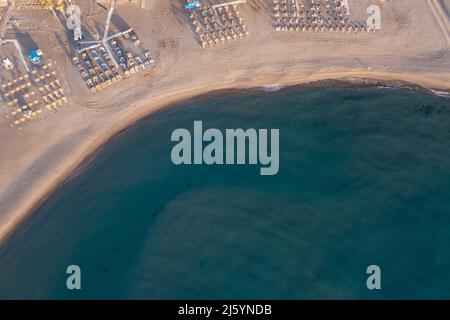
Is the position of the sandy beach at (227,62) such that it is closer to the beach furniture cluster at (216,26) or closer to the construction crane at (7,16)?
the beach furniture cluster at (216,26)

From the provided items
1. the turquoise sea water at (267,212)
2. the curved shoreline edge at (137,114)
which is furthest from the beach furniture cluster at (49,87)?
the turquoise sea water at (267,212)

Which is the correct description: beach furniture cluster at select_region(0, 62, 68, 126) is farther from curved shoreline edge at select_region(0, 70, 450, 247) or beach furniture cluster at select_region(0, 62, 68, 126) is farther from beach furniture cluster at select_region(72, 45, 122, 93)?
curved shoreline edge at select_region(0, 70, 450, 247)

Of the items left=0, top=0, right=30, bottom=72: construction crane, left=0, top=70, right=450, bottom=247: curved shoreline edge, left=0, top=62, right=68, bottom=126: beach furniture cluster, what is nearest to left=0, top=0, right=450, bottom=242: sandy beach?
left=0, top=70, right=450, bottom=247: curved shoreline edge

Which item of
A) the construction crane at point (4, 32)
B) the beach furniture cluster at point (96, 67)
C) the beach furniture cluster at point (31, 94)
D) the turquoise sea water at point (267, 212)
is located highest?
the construction crane at point (4, 32)

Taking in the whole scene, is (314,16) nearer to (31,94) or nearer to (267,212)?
(267,212)

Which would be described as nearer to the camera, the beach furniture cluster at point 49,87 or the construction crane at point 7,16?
the beach furniture cluster at point 49,87
